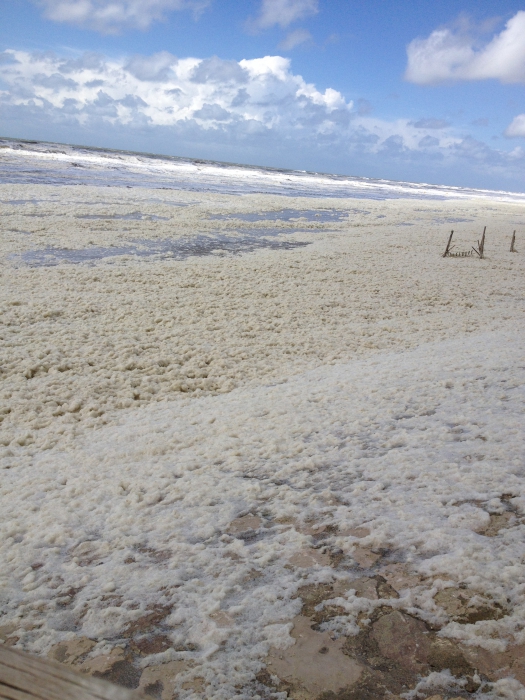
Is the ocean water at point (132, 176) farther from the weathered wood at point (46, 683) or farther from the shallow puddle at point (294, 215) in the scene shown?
the weathered wood at point (46, 683)

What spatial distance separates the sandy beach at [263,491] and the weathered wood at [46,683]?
115 cm

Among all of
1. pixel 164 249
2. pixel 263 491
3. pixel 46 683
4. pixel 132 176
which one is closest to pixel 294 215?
pixel 164 249

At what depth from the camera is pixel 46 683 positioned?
0.93m

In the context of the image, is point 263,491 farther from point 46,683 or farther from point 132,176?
point 132,176

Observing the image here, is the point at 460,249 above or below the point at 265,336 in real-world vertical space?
above

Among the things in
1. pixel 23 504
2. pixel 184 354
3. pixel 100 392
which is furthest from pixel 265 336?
pixel 23 504

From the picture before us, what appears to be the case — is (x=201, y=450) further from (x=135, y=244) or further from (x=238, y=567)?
(x=135, y=244)

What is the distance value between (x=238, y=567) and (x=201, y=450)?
1.53 m

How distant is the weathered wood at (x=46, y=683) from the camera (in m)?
0.90

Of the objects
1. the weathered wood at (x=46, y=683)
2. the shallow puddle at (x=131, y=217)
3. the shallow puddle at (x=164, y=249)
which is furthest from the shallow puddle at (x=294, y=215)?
the weathered wood at (x=46, y=683)

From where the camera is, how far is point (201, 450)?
4.07 metres

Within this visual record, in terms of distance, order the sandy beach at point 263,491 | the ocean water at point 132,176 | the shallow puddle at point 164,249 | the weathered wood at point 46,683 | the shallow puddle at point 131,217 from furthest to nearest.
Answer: the ocean water at point 132,176
the shallow puddle at point 131,217
the shallow puddle at point 164,249
the sandy beach at point 263,491
the weathered wood at point 46,683

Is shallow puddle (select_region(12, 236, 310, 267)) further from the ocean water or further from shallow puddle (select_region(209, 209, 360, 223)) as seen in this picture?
the ocean water

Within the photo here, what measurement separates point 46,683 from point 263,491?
8.38 feet
